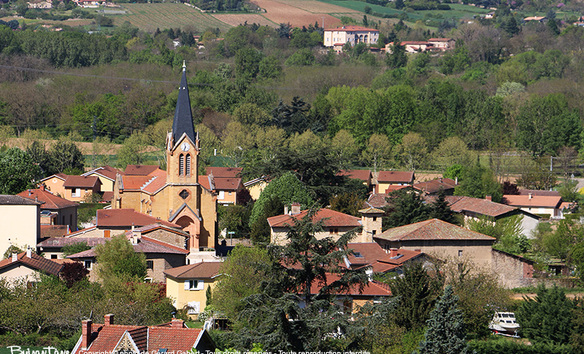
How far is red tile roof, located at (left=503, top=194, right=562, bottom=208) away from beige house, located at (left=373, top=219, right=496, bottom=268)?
23272mm

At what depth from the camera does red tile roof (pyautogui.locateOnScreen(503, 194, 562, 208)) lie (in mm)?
71625

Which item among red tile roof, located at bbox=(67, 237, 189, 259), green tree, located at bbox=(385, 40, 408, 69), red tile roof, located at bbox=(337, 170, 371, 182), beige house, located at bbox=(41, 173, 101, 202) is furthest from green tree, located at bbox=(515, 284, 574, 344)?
green tree, located at bbox=(385, 40, 408, 69)

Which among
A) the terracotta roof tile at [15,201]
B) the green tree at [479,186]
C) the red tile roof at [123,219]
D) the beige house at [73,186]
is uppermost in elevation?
the terracotta roof tile at [15,201]

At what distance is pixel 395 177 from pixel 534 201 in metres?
12.7

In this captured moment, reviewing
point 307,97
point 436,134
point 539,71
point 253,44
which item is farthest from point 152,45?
point 436,134

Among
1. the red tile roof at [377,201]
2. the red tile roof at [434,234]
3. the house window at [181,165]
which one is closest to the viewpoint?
the red tile roof at [434,234]

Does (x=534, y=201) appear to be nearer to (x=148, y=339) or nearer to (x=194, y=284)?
(x=194, y=284)

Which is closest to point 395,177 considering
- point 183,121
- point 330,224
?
point 183,121

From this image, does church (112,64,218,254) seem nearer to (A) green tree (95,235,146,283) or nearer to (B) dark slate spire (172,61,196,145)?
(B) dark slate spire (172,61,196,145)

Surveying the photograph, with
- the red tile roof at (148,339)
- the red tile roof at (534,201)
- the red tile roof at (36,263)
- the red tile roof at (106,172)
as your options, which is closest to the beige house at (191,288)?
the red tile roof at (36,263)

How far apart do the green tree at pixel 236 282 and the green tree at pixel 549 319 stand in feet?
31.6

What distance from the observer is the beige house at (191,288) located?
1671 inches

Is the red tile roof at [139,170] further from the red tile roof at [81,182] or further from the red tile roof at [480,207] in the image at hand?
the red tile roof at [480,207]

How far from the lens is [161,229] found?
163 feet
